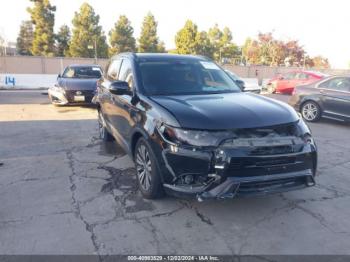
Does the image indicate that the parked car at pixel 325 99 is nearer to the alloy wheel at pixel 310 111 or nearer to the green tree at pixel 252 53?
the alloy wheel at pixel 310 111

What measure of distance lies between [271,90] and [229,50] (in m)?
33.5

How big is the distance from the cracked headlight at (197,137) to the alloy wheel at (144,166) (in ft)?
2.05

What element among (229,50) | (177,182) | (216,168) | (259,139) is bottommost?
(177,182)

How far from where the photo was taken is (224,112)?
356 cm

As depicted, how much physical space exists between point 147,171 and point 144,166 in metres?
0.11

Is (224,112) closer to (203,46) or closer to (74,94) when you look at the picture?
(74,94)

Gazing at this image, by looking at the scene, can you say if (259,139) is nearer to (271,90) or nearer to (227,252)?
(227,252)

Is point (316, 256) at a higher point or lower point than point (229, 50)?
lower

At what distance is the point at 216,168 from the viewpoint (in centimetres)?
324

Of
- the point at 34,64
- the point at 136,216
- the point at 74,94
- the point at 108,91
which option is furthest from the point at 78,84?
the point at 34,64

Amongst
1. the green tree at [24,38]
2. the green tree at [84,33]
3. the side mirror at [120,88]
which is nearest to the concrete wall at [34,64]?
the green tree at [84,33]

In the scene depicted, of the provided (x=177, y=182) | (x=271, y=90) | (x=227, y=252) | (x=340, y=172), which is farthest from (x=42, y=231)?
(x=271, y=90)

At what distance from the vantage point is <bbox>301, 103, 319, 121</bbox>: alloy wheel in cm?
955

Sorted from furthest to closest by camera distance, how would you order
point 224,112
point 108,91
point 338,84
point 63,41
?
point 63,41 < point 338,84 < point 108,91 < point 224,112
